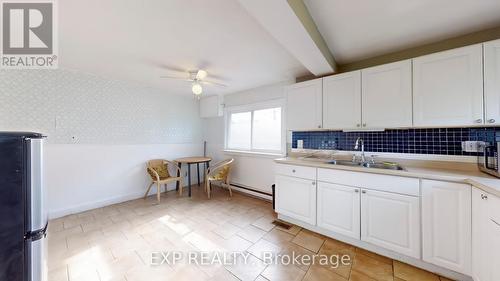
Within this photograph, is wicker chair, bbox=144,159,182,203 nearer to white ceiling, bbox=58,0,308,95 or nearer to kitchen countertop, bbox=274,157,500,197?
white ceiling, bbox=58,0,308,95

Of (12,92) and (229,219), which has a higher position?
(12,92)

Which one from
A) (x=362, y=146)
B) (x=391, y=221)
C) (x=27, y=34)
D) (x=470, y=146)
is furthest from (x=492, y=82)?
(x=27, y=34)

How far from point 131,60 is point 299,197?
2.93m

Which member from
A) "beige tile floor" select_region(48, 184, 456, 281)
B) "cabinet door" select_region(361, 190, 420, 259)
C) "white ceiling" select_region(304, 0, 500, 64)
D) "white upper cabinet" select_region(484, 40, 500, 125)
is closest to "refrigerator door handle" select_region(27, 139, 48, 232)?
"beige tile floor" select_region(48, 184, 456, 281)

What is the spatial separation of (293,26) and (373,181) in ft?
5.52

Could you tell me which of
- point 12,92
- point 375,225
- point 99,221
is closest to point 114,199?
point 99,221

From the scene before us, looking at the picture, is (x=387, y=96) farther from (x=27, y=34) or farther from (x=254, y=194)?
(x=27, y=34)

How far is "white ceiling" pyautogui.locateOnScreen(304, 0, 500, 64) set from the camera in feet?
4.54

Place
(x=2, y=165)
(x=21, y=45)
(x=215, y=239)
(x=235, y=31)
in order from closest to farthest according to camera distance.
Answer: (x=2, y=165), (x=235, y=31), (x=21, y=45), (x=215, y=239)

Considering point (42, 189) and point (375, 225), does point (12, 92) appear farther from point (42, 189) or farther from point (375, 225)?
point (375, 225)

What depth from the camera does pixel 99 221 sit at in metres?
2.53

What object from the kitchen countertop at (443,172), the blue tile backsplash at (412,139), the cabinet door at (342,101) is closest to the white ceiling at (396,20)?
the cabinet door at (342,101)

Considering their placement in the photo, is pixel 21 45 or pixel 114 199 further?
pixel 114 199

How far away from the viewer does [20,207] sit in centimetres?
76
